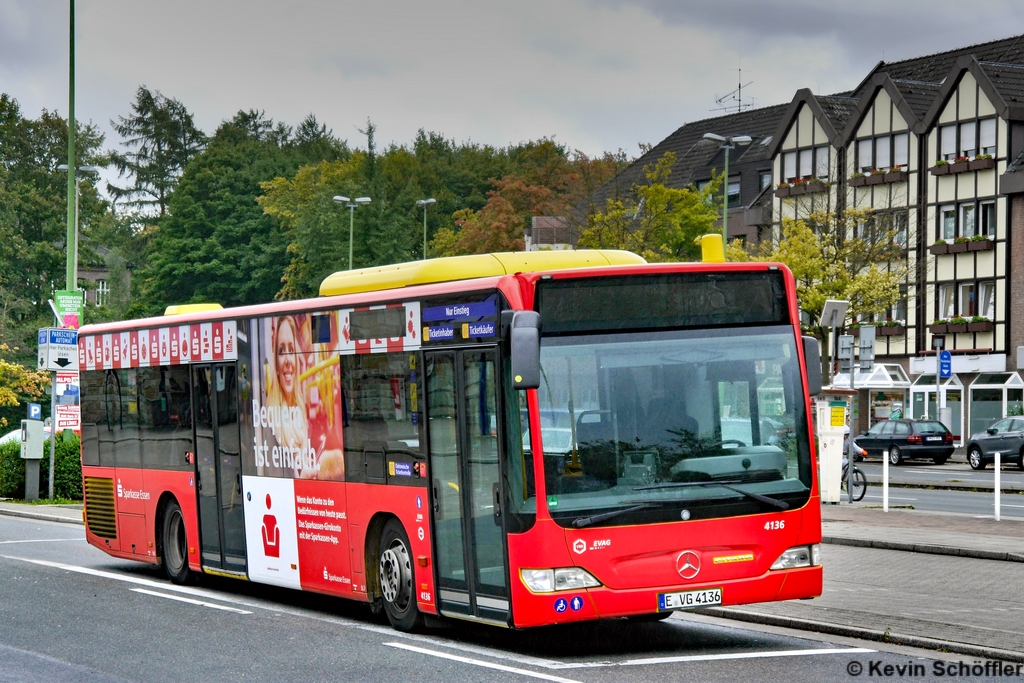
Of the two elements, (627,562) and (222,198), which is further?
(222,198)

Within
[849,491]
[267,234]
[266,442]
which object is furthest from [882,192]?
[266,442]

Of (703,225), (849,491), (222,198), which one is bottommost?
(849,491)

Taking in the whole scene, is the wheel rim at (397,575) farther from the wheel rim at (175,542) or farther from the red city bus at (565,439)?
the wheel rim at (175,542)

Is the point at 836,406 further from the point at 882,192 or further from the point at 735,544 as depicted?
the point at 882,192

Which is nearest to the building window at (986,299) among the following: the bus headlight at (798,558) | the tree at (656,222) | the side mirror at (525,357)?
the tree at (656,222)

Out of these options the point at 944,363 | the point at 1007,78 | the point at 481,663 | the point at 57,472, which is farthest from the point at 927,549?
the point at 1007,78

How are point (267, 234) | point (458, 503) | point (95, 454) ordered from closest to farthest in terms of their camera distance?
point (458, 503), point (95, 454), point (267, 234)

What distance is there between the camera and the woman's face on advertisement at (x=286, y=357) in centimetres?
1392

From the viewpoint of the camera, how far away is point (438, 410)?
11500 millimetres

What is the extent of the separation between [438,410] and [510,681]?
262 centimetres

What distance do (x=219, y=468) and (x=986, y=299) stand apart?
47.8 metres

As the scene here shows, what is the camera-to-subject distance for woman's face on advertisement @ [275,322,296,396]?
548 inches

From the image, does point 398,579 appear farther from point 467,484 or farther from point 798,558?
point 798,558

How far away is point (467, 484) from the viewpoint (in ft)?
36.3
